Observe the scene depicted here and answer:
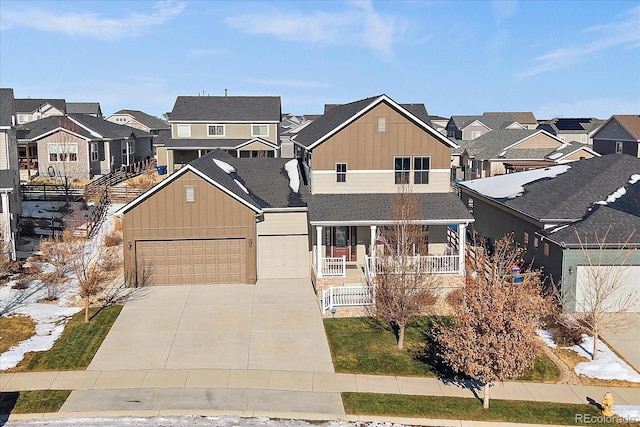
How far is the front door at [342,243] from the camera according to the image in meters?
27.6

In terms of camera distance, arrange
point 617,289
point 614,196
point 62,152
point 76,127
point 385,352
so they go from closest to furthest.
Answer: point 385,352 < point 617,289 < point 614,196 < point 62,152 < point 76,127

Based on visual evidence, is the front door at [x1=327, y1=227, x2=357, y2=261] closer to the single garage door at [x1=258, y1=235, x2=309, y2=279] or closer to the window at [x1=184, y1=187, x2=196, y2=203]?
the single garage door at [x1=258, y1=235, x2=309, y2=279]

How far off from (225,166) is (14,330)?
13492 mm

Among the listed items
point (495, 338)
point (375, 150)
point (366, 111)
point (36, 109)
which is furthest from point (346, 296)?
point (36, 109)

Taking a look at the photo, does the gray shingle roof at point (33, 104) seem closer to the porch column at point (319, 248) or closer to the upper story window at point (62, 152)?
the upper story window at point (62, 152)

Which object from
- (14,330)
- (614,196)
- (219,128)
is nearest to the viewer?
(14,330)

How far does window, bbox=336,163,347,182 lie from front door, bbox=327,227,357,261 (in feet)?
7.82

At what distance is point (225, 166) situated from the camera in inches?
1206

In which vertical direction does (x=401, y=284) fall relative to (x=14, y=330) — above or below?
above

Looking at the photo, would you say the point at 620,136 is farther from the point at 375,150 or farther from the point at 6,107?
the point at 6,107

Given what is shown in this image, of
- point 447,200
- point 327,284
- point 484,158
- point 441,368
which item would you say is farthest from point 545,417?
point 484,158

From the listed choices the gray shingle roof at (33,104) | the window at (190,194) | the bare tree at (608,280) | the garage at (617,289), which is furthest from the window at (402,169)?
the gray shingle roof at (33,104)

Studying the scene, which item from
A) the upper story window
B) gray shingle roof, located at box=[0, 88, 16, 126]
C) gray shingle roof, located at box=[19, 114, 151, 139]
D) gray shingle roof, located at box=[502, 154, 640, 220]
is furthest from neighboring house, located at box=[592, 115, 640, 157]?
gray shingle roof, located at box=[0, 88, 16, 126]

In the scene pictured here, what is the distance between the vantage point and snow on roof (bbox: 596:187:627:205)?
24.8m
